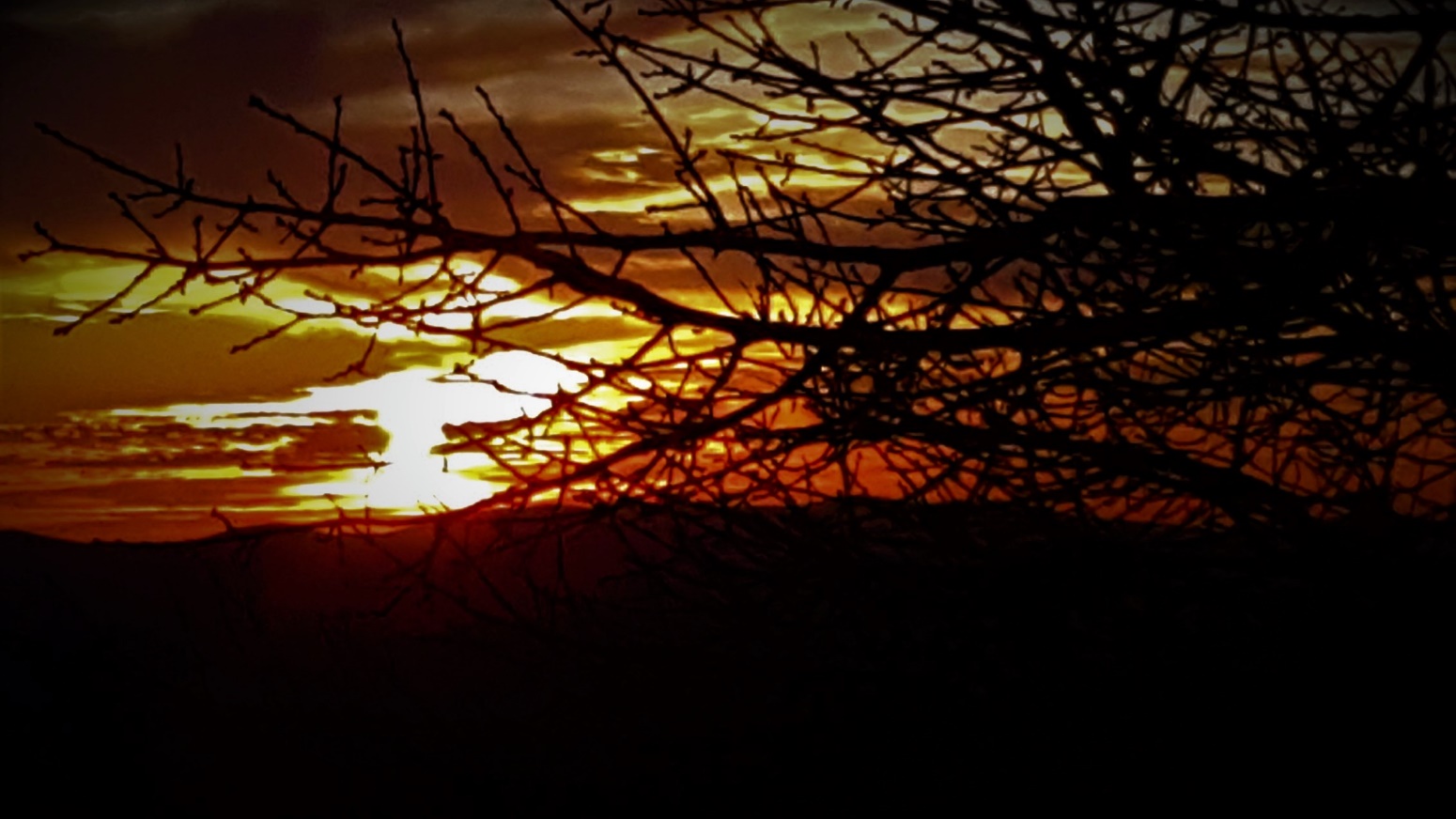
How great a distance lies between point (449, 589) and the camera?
4234mm

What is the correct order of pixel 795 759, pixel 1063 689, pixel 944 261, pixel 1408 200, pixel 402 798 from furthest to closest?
pixel 402 798 → pixel 795 759 → pixel 1063 689 → pixel 944 261 → pixel 1408 200

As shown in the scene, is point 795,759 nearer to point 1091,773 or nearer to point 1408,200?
point 1091,773

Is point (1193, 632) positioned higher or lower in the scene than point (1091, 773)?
higher

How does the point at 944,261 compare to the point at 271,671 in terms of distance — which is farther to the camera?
the point at 271,671

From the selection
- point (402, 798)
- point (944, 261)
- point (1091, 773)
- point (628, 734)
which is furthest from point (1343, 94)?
point (402, 798)

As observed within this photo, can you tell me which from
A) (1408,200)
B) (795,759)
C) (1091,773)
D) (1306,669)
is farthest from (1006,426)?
(795,759)

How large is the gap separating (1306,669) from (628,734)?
9.38ft

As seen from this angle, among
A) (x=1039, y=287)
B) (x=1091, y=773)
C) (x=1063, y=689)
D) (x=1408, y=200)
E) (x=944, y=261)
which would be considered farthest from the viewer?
(x=1091, y=773)

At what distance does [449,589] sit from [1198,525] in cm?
236

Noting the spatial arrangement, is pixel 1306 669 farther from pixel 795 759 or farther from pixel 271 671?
pixel 271 671

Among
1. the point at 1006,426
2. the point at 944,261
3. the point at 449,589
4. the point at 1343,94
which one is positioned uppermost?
the point at 1343,94

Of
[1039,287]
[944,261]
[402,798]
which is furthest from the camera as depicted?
[402,798]

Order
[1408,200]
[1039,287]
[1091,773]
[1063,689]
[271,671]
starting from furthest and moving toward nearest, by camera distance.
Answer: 1. [271,671]
2. [1091,773]
3. [1063,689]
4. [1039,287]
5. [1408,200]

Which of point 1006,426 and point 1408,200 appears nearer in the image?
point 1408,200
